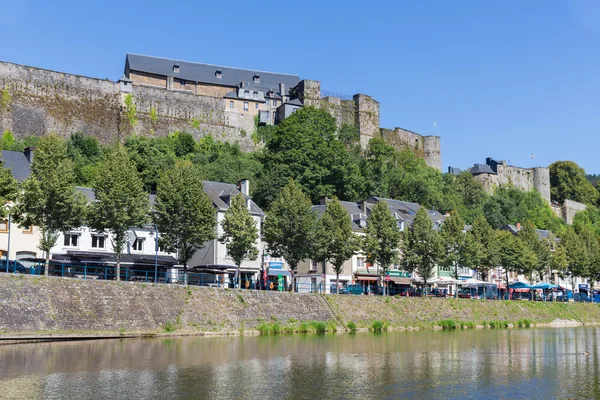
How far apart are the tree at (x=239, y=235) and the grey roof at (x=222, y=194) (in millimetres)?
6558

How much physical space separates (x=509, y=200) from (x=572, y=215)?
24954 mm

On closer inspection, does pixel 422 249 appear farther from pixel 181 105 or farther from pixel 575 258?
pixel 181 105

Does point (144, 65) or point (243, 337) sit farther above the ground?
point (144, 65)

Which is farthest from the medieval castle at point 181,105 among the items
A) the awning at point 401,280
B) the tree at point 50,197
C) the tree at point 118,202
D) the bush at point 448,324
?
the bush at point 448,324

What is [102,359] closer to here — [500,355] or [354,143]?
[500,355]

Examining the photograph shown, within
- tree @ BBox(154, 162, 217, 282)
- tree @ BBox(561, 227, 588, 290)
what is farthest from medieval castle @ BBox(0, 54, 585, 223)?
tree @ BBox(154, 162, 217, 282)

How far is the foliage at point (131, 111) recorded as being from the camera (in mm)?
98438

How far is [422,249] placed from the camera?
62.8 meters

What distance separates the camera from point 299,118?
101000mm

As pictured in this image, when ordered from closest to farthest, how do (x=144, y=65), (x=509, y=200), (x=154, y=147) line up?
(x=154, y=147) < (x=144, y=65) < (x=509, y=200)

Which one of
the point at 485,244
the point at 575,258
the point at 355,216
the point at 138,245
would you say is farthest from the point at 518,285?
the point at 138,245

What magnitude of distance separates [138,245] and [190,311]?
18.7 meters

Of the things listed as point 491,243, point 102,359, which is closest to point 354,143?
point 491,243

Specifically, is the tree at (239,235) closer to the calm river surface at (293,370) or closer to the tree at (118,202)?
the tree at (118,202)
